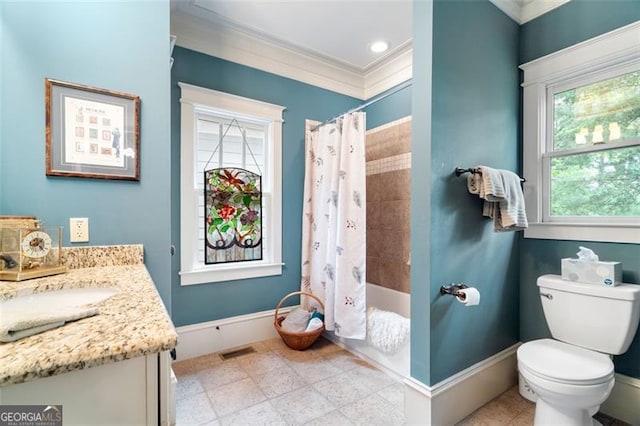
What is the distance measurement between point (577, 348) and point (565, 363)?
244 millimetres

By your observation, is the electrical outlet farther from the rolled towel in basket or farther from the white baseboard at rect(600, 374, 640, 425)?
the white baseboard at rect(600, 374, 640, 425)

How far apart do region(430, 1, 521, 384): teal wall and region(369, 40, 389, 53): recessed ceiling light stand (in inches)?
34.8

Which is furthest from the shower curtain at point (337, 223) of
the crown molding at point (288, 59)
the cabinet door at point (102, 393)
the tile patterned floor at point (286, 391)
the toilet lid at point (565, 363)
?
the cabinet door at point (102, 393)

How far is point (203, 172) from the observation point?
7.80ft

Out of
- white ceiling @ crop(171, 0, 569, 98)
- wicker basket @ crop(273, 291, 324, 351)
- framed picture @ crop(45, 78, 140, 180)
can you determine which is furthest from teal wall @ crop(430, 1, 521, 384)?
framed picture @ crop(45, 78, 140, 180)

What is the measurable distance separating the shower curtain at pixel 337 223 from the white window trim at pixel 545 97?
1.18m

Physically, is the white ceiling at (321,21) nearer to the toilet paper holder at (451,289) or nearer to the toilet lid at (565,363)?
the toilet paper holder at (451,289)

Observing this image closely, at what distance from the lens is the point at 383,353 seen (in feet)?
6.80

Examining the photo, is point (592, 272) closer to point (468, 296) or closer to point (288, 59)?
point (468, 296)

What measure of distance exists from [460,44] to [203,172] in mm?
2076

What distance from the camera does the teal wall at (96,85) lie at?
1.17 m

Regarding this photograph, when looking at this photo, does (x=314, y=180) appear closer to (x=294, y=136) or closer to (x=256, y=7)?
(x=294, y=136)

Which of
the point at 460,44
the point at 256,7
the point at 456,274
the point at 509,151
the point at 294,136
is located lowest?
the point at 456,274

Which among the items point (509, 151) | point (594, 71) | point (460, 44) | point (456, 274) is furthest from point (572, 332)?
point (460, 44)
